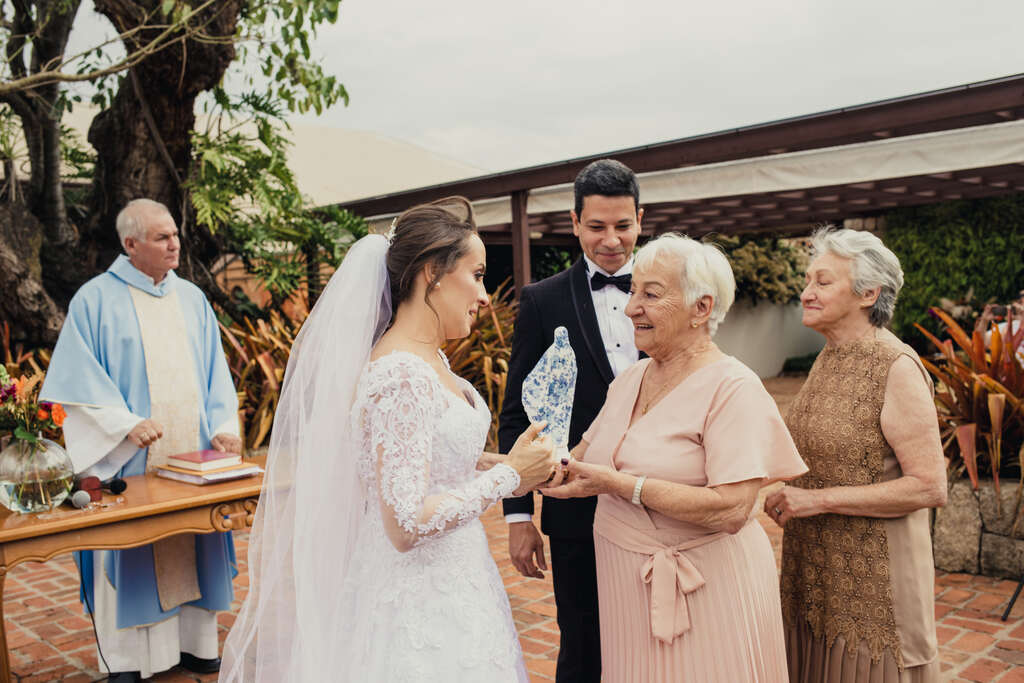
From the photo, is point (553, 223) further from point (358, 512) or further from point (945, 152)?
point (358, 512)

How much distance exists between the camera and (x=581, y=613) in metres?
2.70

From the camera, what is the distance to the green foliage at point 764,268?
1673cm

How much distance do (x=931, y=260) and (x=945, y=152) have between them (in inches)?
255

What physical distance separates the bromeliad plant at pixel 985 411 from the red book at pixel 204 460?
4255mm

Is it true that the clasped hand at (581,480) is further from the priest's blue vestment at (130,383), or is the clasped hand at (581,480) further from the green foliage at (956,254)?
the green foliage at (956,254)

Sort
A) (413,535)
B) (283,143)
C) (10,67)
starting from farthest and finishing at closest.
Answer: (283,143) < (10,67) < (413,535)

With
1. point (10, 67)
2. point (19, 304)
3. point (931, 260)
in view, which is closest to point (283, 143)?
point (10, 67)

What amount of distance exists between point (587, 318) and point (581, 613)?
1.04 m

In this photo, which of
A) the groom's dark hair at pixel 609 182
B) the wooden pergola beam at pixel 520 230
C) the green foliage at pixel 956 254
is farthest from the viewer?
the green foliage at pixel 956 254

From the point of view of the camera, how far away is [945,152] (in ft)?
21.1

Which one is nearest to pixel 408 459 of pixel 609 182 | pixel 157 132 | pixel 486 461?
pixel 486 461

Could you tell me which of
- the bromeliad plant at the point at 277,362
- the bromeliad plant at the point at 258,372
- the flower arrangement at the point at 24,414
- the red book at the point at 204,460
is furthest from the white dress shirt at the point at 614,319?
the bromeliad plant at the point at 258,372

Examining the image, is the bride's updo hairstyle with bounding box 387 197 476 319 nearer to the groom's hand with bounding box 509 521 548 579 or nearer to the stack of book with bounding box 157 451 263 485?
the groom's hand with bounding box 509 521 548 579

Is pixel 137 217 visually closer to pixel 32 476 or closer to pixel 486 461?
pixel 32 476
